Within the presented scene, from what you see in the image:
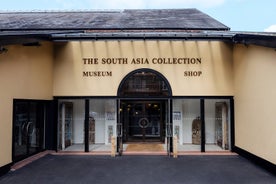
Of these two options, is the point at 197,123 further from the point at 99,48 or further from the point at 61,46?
the point at 61,46

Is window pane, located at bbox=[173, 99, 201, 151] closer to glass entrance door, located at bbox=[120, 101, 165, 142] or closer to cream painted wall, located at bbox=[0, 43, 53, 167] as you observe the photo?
glass entrance door, located at bbox=[120, 101, 165, 142]

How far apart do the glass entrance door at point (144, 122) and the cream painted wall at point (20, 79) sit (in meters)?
4.38

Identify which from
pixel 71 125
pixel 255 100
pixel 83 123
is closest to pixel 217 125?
pixel 255 100

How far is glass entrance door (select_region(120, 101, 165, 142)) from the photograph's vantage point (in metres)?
13.4

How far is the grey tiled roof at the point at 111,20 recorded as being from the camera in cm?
1132

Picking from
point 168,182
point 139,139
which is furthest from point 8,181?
point 139,139

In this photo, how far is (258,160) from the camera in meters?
8.70

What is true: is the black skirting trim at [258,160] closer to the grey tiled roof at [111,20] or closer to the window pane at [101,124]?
the grey tiled roof at [111,20]

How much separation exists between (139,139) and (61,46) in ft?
19.7

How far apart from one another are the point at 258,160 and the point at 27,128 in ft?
27.3

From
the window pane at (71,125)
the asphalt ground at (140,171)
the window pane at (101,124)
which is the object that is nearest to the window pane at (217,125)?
the asphalt ground at (140,171)

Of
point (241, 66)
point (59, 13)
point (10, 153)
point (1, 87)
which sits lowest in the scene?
A: point (10, 153)

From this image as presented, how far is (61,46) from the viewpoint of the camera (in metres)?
11.2

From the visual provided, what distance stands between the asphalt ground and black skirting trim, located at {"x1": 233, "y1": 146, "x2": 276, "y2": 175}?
0.16 meters
